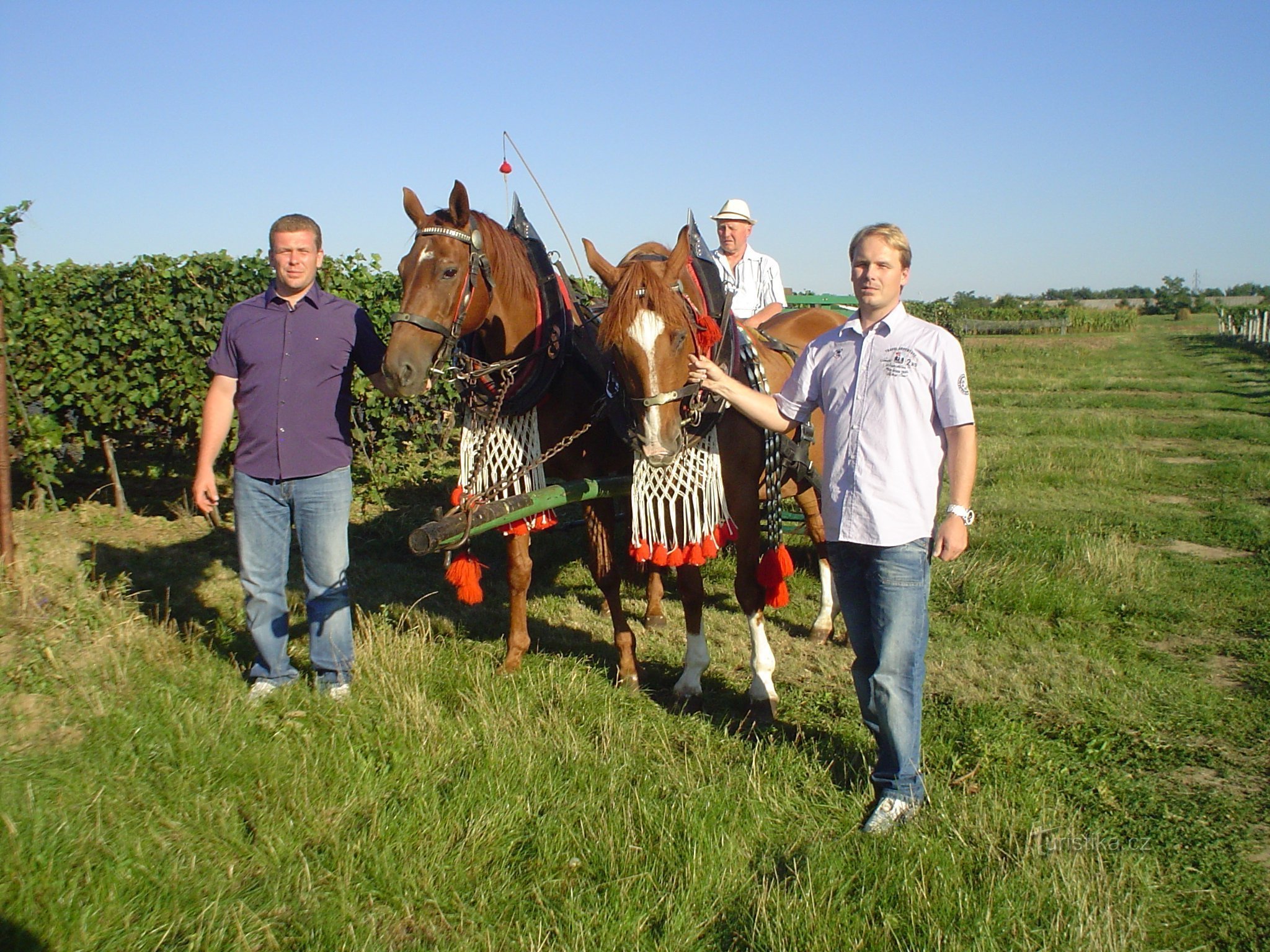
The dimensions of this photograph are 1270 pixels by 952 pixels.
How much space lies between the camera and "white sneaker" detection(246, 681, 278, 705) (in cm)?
365

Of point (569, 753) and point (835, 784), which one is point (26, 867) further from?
point (835, 784)

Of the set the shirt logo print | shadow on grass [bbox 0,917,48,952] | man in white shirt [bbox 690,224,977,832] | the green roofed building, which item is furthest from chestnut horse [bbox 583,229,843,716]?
the green roofed building

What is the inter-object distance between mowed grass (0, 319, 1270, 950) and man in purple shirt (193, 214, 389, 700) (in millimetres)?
241

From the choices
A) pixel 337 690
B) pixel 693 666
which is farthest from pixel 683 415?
pixel 337 690

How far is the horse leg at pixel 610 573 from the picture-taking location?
435cm

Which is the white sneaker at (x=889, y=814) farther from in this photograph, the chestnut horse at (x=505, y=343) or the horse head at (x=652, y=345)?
the chestnut horse at (x=505, y=343)

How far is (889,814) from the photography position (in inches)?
114

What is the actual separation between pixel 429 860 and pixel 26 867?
1.10m

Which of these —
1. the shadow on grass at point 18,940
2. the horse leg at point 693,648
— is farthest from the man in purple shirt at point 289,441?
the horse leg at point 693,648

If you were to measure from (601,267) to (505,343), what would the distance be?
0.70 m

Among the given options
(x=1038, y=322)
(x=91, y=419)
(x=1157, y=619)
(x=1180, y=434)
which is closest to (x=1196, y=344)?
(x=1038, y=322)

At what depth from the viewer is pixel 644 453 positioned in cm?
339

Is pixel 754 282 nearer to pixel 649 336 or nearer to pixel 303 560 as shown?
pixel 649 336

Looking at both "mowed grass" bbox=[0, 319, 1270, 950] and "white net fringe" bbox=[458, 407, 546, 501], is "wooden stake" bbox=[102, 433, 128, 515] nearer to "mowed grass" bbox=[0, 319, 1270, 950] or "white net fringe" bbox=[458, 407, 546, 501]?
"mowed grass" bbox=[0, 319, 1270, 950]
